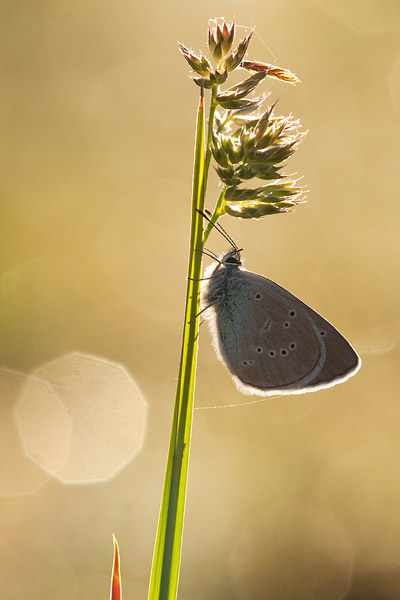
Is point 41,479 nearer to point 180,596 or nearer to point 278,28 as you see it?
point 180,596

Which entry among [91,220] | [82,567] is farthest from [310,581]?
[91,220]

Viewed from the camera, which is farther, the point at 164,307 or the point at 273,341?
the point at 164,307

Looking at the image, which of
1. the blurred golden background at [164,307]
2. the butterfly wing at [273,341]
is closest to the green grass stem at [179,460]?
the butterfly wing at [273,341]

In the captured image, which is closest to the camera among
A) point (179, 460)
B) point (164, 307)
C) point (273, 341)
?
point (179, 460)

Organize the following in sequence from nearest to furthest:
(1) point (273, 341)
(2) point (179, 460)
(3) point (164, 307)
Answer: (2) point (179, 460) < (1) point (273, 341) < (3) point (164, 307)

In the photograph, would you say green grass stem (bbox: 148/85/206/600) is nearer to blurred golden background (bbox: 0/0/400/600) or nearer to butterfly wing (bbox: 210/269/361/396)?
butterfly wing (bbox: 210/269/361/396)

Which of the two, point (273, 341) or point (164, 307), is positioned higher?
point (273, 341)

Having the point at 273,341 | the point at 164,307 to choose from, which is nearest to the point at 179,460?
the point at 273,341

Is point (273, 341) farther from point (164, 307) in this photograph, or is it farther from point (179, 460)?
point (164, 307)
